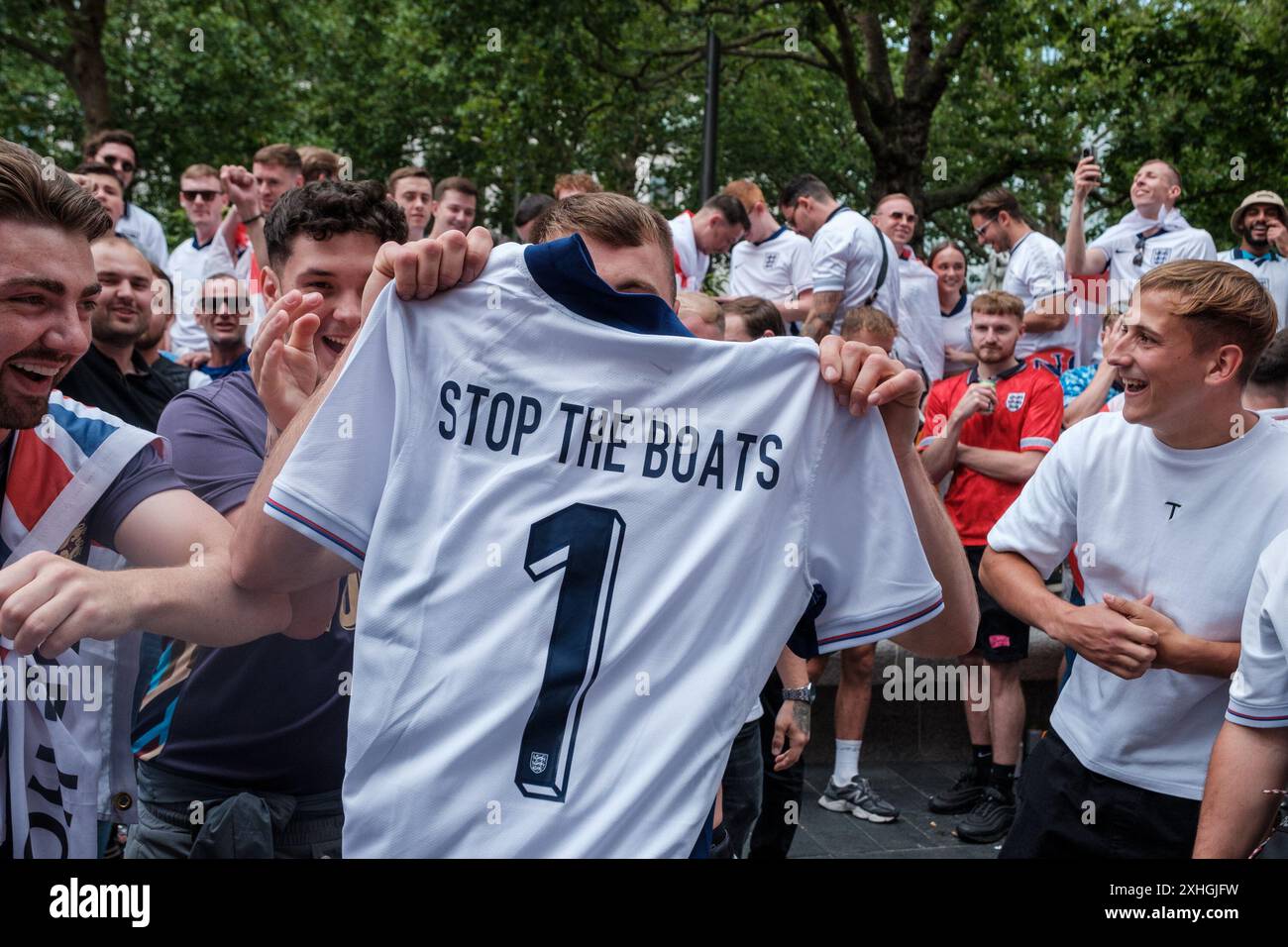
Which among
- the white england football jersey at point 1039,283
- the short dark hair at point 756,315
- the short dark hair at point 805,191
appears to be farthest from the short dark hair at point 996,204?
the short dark hair at point 756,315

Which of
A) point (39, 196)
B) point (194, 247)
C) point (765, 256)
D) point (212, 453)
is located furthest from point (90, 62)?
point (39, 196)

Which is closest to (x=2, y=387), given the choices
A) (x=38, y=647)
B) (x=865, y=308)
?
(x=38, y=647)

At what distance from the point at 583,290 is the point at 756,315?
316 cm

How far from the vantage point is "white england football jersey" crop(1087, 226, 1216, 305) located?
28.3ft

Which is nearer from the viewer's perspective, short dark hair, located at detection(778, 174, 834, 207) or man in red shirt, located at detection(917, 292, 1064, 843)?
man in red shirt, located at detection(917, 292, 1064, 843)

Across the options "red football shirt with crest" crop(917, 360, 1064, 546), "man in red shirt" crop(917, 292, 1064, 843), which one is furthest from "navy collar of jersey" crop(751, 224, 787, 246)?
"red football shirt with crest" crop(917, 360, 1064, 546)

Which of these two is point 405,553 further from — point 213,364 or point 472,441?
point 213,364

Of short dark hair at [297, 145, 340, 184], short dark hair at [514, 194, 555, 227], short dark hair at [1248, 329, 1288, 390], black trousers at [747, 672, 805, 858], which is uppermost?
short dark hair at [297, 145, 340, 184]

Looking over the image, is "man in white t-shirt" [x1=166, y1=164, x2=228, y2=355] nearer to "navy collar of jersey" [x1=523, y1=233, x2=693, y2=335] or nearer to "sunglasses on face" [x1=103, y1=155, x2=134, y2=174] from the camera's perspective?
"sunglasses on face" [x1=103, y1=155, x2=134, y2=174]

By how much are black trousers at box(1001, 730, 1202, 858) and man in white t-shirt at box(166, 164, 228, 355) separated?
610 centimetres

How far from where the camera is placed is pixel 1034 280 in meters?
8.62

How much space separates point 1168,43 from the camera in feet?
50.0

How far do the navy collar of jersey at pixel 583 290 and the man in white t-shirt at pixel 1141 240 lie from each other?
698 cm

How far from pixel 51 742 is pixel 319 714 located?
0.68 m
